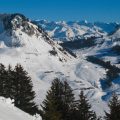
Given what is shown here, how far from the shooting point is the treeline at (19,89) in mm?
49031

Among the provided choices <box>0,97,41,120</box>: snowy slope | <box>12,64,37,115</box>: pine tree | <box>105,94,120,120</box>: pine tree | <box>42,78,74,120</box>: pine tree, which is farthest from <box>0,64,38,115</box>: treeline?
<box>0,97,41,120</box>: snowy slope

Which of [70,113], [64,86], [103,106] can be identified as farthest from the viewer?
[103,106]

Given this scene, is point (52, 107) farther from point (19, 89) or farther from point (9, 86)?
point (9, 86)

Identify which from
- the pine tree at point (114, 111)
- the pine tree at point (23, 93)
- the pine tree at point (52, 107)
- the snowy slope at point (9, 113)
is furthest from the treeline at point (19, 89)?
the snowy slope at point (9, 113)

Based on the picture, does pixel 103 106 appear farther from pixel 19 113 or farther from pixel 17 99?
pixel 19 113

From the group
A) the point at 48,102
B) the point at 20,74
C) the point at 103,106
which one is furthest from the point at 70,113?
the point at 103,106

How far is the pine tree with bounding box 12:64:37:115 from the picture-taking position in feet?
160

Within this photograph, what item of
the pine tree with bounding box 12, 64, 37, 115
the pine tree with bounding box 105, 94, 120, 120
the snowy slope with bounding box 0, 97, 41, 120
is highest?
the pine tree with bounding box 12, 64, 37, 115

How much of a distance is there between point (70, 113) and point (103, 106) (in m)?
149

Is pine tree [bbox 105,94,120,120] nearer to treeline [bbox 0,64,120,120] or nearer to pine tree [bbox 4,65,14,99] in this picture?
treeline [bbox 0,64,120,120]

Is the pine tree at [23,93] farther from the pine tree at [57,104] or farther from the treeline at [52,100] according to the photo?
the pine tree at [57,104]

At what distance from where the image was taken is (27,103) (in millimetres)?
48656

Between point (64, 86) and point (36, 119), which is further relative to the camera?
point (64, 86)

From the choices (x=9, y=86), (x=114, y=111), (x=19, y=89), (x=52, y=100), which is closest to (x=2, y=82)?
(x=9, y=86)
